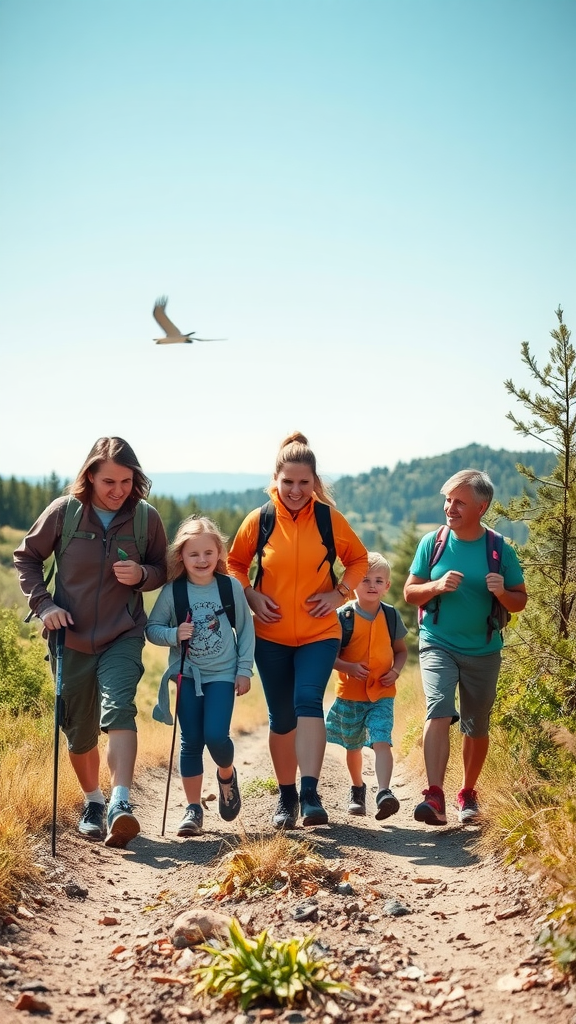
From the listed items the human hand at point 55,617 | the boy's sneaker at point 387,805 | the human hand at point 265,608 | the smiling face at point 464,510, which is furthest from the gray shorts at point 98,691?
the smiling face at point 464,510

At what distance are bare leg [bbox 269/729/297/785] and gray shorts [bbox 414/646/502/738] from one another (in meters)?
1.03

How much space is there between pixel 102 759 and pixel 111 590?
124 inches

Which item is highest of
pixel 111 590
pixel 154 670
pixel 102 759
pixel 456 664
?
pixel 111 590

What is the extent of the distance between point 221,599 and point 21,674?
6.24 meters

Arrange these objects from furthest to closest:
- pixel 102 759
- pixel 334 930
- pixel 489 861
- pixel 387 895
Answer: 1. pixel 102 759
2. pixel 489 861
3. pixel 387 895
4. pixel 334 930

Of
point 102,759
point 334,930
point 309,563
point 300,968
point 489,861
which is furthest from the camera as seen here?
point 102,759

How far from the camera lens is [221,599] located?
693 cm

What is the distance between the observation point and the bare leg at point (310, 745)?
6.73 metres

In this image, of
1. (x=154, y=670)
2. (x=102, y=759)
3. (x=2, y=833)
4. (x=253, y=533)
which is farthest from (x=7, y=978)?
(x=154, y=670)

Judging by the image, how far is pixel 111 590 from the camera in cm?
689

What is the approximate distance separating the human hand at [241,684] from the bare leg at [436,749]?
4.55ft

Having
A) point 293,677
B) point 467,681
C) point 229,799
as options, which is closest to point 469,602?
point 467,681

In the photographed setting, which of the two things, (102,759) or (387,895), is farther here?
(102,759)

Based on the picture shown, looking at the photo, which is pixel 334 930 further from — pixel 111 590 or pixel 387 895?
pixel 111 590
